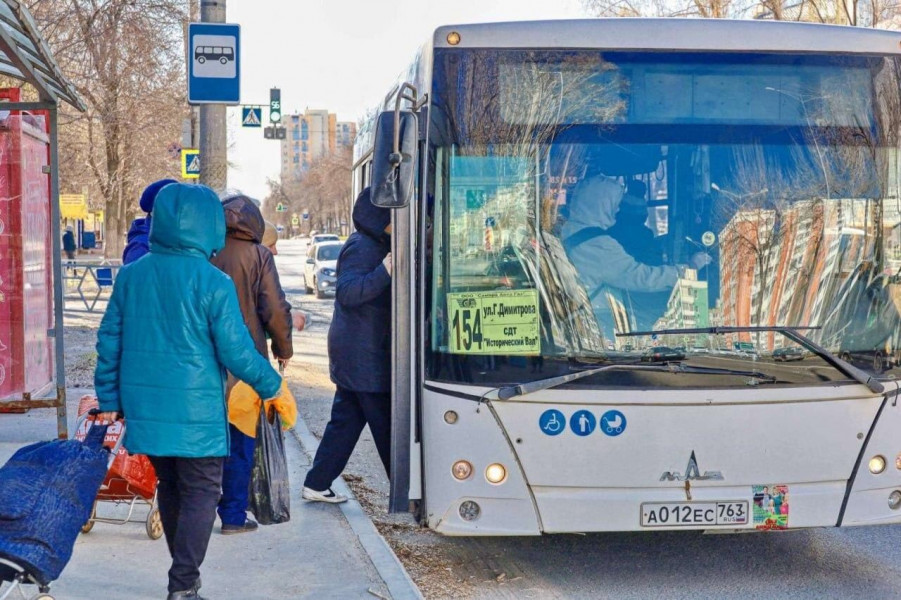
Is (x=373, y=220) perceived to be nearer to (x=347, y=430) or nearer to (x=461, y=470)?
(x=347, y=430)

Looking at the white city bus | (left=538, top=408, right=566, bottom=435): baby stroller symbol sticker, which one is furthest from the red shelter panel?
(left=538, top=408, right=566, bottom=435): baby stroller symbol sticker

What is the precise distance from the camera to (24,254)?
8.26 metres

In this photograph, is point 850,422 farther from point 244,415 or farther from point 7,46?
point 7,46

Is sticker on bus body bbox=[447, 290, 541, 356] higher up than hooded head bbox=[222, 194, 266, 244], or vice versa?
hooded head bbox=[222, 194, 266, 244]

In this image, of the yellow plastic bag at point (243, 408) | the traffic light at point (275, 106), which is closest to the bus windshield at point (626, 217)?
the yellow plastic bag at point (243, 408)

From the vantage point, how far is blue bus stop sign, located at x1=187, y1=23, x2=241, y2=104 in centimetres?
951

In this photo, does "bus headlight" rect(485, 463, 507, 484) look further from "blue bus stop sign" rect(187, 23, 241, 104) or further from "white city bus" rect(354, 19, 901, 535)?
"blue bus stop sign" rect(187, 23, 241, 104)

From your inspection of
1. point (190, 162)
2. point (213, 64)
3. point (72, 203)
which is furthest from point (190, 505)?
point (72, 203)

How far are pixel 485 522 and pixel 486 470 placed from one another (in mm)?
258

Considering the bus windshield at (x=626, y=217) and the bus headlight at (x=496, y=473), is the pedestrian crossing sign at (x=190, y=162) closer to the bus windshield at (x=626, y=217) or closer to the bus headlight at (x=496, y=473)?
the bus windshield at (x=626, y=217)

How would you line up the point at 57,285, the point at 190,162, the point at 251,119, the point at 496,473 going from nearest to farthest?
the point at 496,473 → the point at 57,285 → the point at 190,162 → the point at 251,119

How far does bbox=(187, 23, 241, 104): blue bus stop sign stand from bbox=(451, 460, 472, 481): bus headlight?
16.4ft

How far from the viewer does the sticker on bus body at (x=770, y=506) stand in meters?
5.48

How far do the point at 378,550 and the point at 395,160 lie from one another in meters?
1.99
